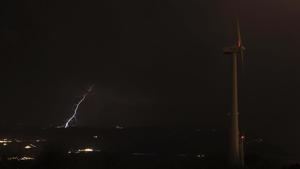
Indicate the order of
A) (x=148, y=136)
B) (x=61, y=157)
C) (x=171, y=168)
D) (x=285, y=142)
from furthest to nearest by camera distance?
1. (x=148, y=136)
2. (x=285, y=142)
3. (x=61, y=157)
4. (x=171, y=168)

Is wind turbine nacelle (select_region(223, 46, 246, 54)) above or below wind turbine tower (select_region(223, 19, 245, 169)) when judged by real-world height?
above

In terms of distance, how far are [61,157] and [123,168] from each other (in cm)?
686

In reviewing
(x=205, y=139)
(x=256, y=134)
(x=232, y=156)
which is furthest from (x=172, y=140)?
(x=232, y=156)

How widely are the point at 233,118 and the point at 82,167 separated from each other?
607 inches

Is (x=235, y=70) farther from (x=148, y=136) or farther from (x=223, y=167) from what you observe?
(x=148, y=136)

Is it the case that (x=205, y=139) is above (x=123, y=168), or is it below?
above

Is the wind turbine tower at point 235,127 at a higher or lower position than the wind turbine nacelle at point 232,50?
lower

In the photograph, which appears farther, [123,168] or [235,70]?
[235,70]

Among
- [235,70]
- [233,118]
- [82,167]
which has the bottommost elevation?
[82,167]

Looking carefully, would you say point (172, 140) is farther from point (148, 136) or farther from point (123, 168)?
point (123, 168)

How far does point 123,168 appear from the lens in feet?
142

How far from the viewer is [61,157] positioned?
46812 mm

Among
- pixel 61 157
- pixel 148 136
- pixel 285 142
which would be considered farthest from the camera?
pixel 148 136

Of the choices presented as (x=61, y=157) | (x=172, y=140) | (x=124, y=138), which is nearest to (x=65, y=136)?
(x=124, y=138)
